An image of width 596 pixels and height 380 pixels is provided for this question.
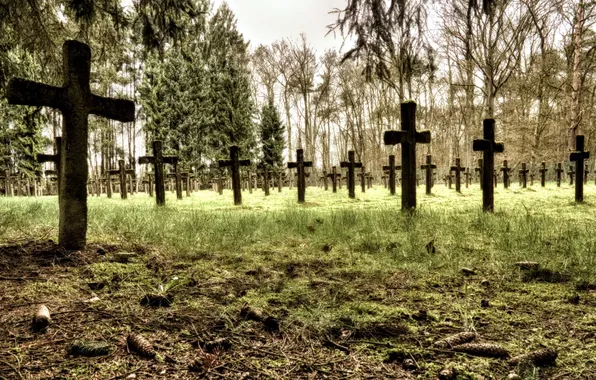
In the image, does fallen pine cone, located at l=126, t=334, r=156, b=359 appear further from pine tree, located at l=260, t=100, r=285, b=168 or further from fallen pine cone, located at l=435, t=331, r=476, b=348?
pine tree, located at l=260, t=100, r=285, b=168

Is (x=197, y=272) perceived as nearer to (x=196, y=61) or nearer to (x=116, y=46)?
(x=116, y=46)

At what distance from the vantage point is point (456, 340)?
5.27 ft

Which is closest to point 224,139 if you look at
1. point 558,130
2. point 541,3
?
point 541,3

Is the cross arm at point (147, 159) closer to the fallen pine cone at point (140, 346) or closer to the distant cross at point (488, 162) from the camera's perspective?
the distant cross at point (488, 162)

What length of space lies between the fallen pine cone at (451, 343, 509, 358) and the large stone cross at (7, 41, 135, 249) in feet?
11.0

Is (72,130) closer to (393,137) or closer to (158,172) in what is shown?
(393,137)

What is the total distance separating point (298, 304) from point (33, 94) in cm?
306

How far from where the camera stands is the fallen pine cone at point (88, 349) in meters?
1.47

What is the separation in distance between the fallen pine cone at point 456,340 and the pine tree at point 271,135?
3489 centimetres

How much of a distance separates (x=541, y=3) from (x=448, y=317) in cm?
2001

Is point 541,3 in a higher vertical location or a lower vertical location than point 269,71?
lower

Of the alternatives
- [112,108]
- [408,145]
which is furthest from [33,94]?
[408,145]

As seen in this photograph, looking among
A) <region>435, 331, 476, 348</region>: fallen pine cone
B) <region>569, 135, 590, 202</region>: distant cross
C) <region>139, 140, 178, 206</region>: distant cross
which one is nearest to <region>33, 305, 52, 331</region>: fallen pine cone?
<region>435, 331, 476, 348</region>: fallen pine cone

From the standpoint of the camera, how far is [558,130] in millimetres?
28844
